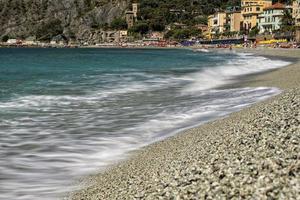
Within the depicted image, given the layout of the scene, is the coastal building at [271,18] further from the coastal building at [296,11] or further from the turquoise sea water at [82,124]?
the turquoise sea water at [82,124]

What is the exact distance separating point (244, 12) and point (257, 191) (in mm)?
183869

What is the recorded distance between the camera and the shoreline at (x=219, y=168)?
6.73 m

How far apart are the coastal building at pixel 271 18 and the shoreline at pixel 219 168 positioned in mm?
153817

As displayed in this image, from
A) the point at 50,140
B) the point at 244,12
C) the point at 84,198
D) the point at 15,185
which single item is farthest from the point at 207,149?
the point at 244,12

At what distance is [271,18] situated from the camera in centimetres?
16325

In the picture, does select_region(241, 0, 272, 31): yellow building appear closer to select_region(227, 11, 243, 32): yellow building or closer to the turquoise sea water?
select_region(227, 11, 243, 32): yellow building

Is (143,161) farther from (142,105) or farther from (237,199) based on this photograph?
(142,105)

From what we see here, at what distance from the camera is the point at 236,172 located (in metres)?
7.26

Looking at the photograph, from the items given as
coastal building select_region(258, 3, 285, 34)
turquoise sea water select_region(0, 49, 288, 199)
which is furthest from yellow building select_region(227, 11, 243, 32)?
turquoise sea water select_region(0, 49, 288, 199)

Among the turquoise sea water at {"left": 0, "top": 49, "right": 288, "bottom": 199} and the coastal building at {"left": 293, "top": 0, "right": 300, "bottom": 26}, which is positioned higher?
the coastal building at {"left": 293, "top": 0, "right": 300, "bottom": 26}

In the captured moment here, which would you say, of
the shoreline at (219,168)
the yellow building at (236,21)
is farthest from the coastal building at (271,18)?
the shoreline at (219,168)

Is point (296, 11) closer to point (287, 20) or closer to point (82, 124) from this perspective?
point (287, 20)

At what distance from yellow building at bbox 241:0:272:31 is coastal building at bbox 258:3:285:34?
281 inches

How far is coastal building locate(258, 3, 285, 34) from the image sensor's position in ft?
527
